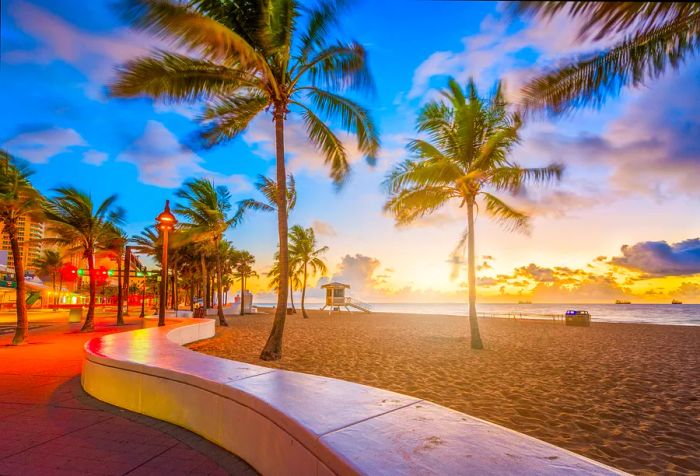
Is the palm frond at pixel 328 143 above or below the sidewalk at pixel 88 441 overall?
above

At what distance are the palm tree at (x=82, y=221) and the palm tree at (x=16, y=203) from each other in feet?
12.6

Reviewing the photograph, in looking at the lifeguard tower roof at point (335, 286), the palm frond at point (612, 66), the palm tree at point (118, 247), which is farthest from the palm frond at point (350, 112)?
the lifeguard tower roof at point (335, 286)

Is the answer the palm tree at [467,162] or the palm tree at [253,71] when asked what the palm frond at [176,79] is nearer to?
the palm tree at [253,71]

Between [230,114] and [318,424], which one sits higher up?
[230,114]

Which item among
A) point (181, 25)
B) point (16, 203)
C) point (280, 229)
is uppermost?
point (181, 25)

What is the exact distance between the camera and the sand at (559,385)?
4816mm

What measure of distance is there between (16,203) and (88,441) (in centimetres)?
1184

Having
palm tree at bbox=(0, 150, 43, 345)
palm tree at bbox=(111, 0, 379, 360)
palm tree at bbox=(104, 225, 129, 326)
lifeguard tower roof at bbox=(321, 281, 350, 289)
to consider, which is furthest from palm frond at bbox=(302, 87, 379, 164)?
lifeguard tower roof at bbox=(321, 281, 350, 289)

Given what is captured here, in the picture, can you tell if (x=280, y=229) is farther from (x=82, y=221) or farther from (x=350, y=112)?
(x=82, y=221)

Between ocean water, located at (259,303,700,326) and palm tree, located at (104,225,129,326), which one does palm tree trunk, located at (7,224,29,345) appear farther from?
ocean water, located at (259,303,700,326)

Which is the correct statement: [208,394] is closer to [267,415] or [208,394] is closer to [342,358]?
[267,415]

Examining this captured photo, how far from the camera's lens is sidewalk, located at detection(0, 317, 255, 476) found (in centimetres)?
308

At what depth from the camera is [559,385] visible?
26.6ft

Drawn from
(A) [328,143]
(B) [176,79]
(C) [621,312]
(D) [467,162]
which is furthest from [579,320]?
(C) [621,312]
